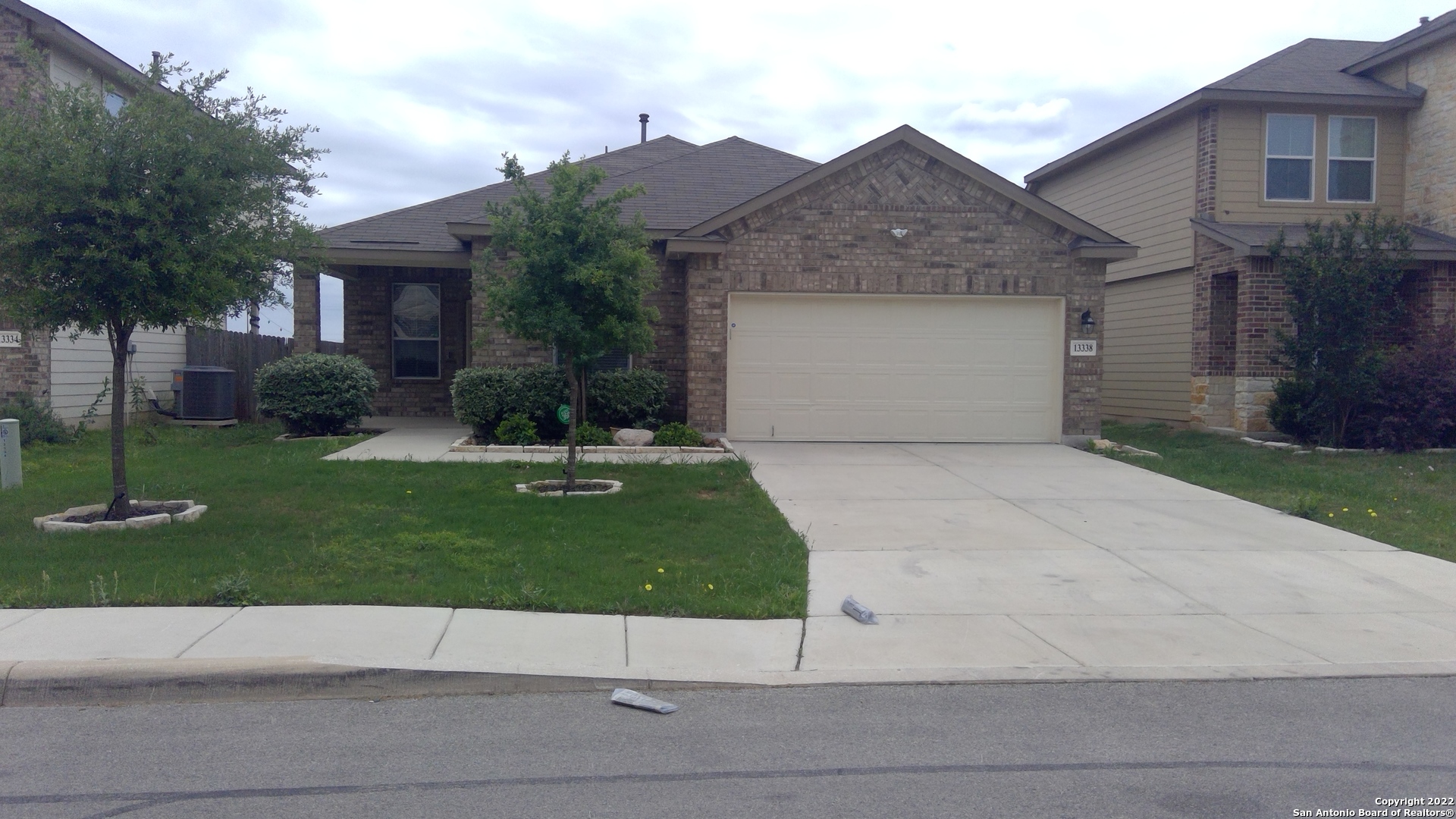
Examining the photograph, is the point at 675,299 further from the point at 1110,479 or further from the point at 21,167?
the point at 21,167

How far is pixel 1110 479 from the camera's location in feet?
43.5

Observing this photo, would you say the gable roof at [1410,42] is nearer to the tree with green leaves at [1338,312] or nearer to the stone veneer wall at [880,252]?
the tree with green leaves at [1338,312]

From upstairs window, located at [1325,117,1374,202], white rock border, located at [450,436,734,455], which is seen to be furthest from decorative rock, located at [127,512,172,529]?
upstairs window, located at [1325,117,1374,202]

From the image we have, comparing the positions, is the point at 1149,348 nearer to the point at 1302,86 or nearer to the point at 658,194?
the point at 1302,86

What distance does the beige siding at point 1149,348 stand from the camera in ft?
64.4

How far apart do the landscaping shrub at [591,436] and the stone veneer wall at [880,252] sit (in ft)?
5.41

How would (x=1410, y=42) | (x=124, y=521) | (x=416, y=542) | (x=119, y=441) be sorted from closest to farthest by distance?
(x=416, y=542), (x=124, y=521), (x=119, y=441), (x=1410, y=42)

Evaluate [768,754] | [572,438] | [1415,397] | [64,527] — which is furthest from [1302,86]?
[64,527]

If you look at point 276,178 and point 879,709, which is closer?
point 879,709

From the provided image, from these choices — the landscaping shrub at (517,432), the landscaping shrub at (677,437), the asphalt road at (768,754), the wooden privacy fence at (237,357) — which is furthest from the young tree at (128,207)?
the wooden privacy fence at (237,357)

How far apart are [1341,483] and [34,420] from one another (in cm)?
1737

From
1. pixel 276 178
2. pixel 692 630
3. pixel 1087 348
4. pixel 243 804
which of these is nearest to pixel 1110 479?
pixel 1087 348

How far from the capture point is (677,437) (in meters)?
14.7

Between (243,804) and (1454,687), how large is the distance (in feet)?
21.5
